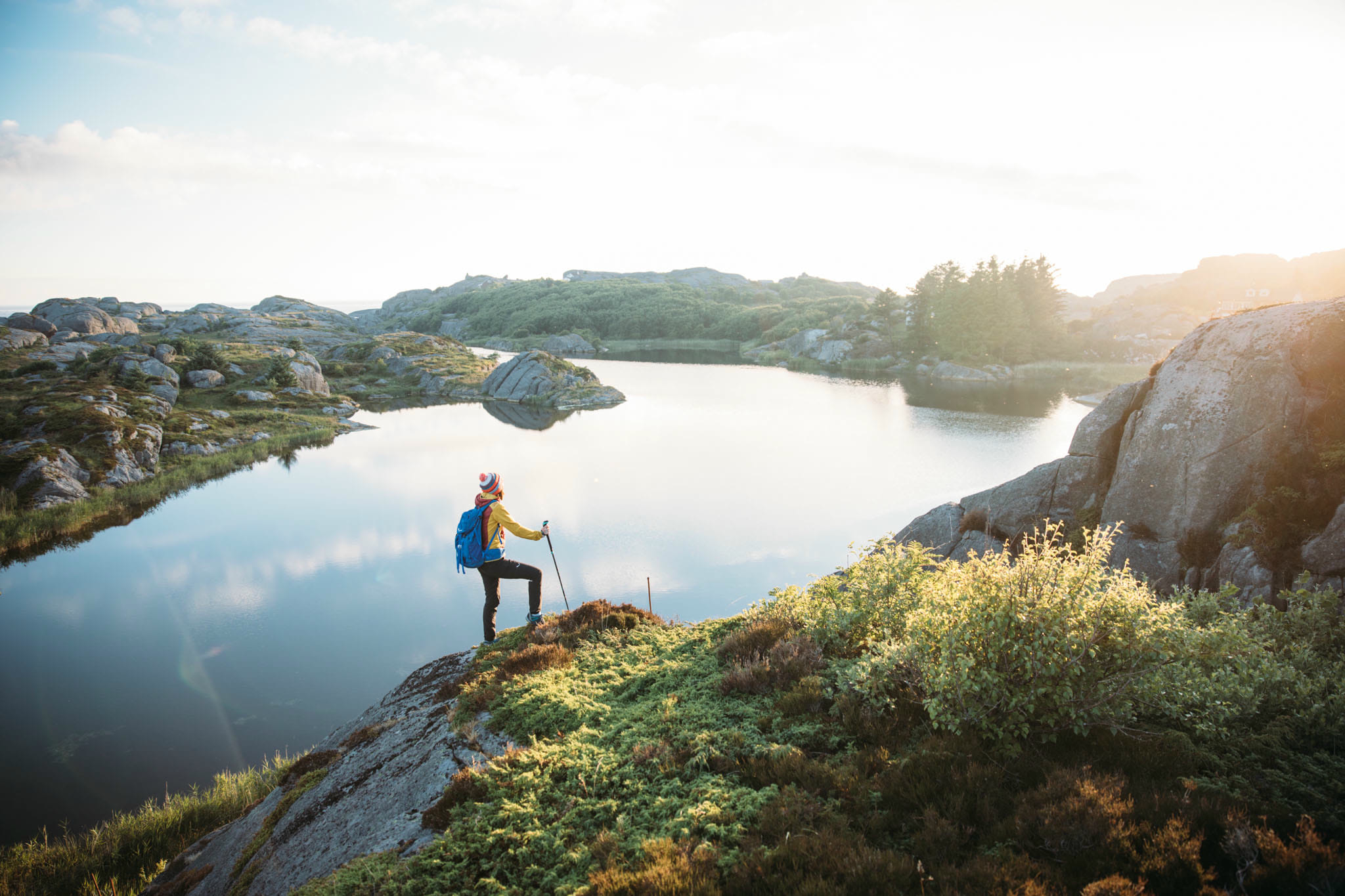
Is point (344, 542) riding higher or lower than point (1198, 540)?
lower

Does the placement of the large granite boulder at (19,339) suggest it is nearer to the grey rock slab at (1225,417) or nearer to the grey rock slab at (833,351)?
the grey rock slab at (1225,417)

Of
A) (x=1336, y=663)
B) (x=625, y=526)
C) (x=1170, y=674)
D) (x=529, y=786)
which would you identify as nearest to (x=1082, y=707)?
(x=1170, y=674)

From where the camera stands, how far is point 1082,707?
641 centimetres

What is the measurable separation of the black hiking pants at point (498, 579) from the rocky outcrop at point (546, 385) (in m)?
57.8

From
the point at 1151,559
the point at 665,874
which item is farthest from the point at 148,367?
the point at 1151,559

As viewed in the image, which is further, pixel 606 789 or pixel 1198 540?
pixel 1198 540

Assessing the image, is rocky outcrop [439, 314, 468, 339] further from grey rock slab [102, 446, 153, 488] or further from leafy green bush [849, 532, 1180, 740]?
leafy green bush [849, 532, 1180, 740]

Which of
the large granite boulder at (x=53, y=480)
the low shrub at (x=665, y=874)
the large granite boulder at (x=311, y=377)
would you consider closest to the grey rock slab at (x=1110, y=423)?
the low shrub at (x=665, y=874)

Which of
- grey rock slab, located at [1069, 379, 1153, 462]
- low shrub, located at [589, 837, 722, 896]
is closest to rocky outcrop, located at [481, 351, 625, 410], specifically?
grey rock slab, located at [1069, 379, 1153, 462]

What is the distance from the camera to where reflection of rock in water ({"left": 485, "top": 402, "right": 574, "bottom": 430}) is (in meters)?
59.3

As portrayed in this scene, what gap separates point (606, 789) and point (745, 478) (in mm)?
31092

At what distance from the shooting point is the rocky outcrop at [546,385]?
72.0 meters

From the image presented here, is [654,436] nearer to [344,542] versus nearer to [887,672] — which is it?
[344,542]

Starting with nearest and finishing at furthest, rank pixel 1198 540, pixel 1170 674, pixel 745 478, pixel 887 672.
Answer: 1. pixel 1170 674
2. pixel 887 672
3. pixel 1198 540
4. pixel 745 478
